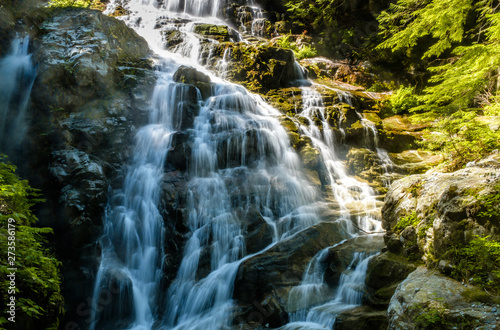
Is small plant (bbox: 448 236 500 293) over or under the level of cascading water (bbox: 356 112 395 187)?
under

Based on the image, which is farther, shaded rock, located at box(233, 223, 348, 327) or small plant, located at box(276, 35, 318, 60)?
small plant, located at box(276, 35, 318, 60)

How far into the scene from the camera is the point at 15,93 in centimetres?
845

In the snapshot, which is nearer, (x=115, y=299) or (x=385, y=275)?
(x=385, y=275)

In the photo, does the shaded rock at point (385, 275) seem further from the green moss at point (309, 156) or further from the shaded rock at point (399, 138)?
the shaded rock at point (399, 138)

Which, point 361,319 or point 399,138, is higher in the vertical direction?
point 399,138

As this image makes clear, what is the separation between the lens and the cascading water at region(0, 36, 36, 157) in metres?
7.92

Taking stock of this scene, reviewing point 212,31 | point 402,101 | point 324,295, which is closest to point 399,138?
point 402,101

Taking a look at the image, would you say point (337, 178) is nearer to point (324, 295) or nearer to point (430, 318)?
point (324, 295)

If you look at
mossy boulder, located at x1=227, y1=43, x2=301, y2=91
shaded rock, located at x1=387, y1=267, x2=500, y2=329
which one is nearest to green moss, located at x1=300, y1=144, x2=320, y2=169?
mossy boulder, located at x1=227, y1=43, x2=301, y2=91

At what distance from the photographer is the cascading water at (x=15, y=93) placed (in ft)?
26.0

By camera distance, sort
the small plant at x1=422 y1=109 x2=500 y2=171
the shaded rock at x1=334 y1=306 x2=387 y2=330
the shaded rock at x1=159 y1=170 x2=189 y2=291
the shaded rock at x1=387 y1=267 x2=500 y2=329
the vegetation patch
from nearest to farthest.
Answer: the shaded rock at x1=387 y1=267 x2=500 y2=329, the vegetation patch, the shaded rock at x1=334 y1=306 x2=387 y2=330, the small plant at x1=422 y1=109 x2=500 y2=171, the shaded rock at x1=159 y1=170 x2=189 y2=291

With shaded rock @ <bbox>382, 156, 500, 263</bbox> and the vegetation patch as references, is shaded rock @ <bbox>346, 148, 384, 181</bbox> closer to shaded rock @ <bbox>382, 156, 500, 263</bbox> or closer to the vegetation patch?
shaded rock @ <bbox>382, 156, 500, 263</bbox>

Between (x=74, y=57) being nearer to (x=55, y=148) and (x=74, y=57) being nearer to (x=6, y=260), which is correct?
(x=55, y=148)

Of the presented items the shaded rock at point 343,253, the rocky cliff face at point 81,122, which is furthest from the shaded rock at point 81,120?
the shaded rock at point 343,253
